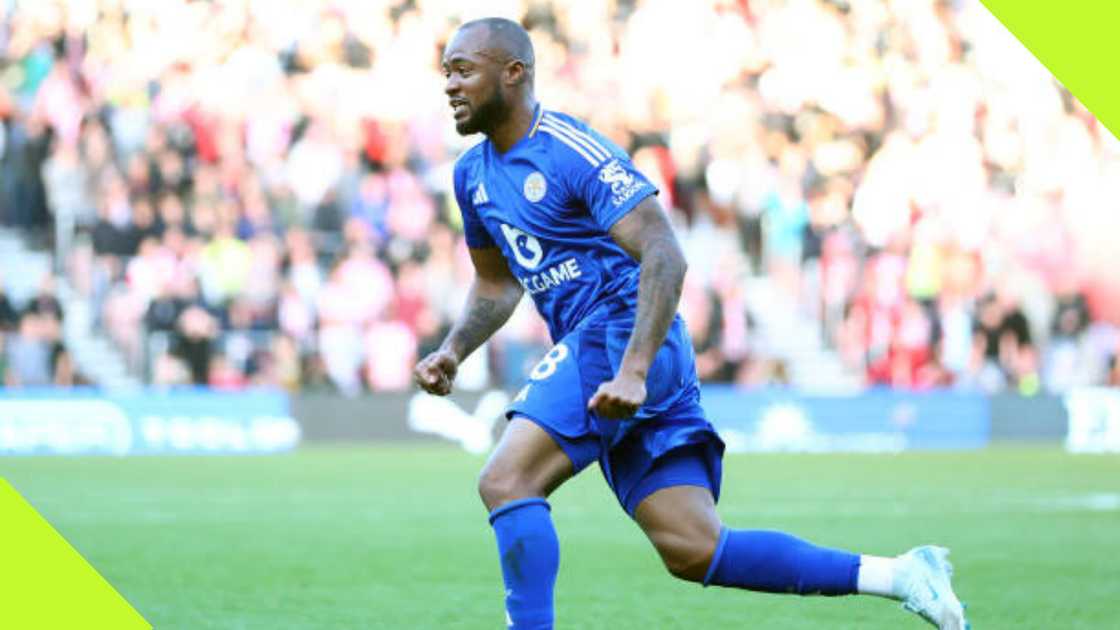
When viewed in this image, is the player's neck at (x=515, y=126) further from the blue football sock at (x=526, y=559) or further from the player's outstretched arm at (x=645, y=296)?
the blue football sock at (x=526, y=559)

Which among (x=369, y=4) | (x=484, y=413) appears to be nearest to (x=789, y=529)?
(x=484, y=413)

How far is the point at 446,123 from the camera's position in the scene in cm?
2025

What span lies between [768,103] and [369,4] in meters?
4.62

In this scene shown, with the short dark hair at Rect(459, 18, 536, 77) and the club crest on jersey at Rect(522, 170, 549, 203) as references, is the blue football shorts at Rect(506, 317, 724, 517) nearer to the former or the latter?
the club crest on jersey at Rect(522, 170, 549, 203)

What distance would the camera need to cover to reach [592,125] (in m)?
21.2

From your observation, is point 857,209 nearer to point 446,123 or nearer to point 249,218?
point 446,123

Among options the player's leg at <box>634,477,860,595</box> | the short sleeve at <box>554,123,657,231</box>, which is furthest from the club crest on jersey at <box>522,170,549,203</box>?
the player's leg at <box>634,477,860,595</box>

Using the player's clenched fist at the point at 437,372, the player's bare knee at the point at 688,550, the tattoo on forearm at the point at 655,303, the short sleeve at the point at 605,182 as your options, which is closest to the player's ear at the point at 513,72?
the short sleeve at the point at 605,182

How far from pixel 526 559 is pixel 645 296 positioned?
0.82 meters

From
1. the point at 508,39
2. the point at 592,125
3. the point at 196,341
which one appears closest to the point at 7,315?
the point at 196,341

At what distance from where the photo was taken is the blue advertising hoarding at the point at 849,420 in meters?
20.0

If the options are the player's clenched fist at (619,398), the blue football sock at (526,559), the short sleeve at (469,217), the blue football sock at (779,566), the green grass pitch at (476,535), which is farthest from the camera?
the green grass pitch at (476,535)

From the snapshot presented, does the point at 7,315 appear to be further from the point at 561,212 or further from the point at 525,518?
the point at 525,518

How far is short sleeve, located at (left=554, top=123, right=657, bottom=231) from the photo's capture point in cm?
552
